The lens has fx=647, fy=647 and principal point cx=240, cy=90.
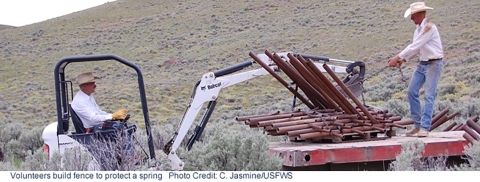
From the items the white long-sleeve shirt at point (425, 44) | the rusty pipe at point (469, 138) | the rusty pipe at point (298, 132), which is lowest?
the rusty pipe at point (469, 138)

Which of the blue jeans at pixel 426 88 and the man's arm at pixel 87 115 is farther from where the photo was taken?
the blue jeans at pixel 426 88

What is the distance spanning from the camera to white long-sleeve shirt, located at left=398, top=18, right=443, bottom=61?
8445mm

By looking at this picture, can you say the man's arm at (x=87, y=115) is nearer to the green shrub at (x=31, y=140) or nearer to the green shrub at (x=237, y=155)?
the green shrub at (x=237, y=155)

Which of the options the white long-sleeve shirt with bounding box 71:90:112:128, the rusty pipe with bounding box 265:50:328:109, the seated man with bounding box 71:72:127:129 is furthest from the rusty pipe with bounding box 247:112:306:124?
the white long-sleeve shirt with bounding box 71:90:112:128

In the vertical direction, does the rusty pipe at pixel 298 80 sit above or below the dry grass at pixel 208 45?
below

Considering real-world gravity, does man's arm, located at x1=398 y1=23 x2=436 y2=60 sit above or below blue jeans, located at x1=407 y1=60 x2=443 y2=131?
above

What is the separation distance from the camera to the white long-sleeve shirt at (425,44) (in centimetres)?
845

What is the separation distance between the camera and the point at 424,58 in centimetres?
859

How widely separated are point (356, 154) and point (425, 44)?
2071 mm

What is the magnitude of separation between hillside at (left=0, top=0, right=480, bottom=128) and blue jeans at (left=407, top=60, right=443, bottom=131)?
16307 millimetres

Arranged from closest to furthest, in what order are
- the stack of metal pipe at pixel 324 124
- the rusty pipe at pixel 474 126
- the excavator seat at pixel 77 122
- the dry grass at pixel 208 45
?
1. the excavator seat at pixel 77 122
2. the stack of metal pipe at pixel 324 124
3. the rusty pipe at pixel 474 126
4. the dry grass at pixel 208 45

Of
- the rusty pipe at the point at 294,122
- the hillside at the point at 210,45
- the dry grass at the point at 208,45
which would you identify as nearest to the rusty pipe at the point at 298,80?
the rusty pipe at the point at 294,122

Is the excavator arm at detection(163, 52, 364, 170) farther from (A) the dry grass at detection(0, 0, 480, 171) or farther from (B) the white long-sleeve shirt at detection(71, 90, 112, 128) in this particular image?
(A) the dry grass at detection(0, 0, 480, 171)

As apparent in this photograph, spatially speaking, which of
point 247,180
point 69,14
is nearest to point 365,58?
point 247,180
